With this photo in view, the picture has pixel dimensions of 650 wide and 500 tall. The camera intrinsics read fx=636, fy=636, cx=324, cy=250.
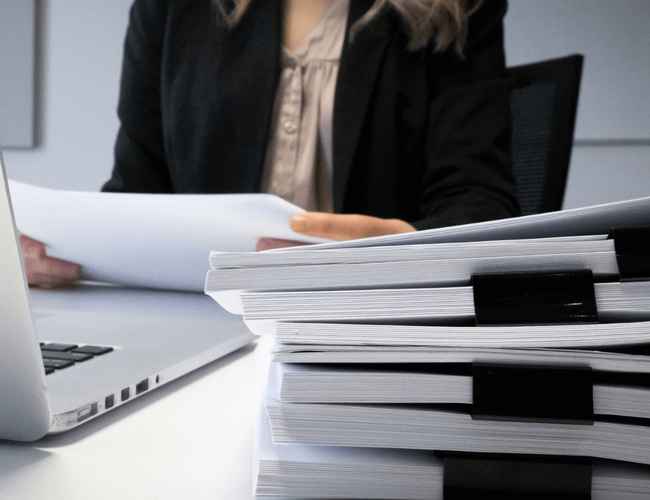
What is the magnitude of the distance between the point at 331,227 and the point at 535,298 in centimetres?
25

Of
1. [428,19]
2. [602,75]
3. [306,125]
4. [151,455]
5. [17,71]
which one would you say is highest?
[17,71]

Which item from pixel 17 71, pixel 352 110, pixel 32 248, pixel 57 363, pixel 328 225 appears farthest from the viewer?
pixel 17 71

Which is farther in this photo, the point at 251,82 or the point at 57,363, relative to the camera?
the point at 251,82

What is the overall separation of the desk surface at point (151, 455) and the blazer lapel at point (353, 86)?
1.69ft

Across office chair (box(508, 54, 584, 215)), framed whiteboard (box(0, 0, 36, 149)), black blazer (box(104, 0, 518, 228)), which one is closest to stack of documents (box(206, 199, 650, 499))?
black blazer (box(104, 0, 518, 228))

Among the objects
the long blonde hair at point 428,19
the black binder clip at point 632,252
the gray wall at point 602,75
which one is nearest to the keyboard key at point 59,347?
the black binder clip at point 632,252

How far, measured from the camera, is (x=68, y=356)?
28 cm

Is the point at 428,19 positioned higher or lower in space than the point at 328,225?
higher

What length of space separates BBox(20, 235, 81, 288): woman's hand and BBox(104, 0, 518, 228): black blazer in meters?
0.28

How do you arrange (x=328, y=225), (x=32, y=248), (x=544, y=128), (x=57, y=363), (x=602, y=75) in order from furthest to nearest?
(x=602, y=75) < (x=544, y=128) < (x=32, y=248) < (x=328, y=225) < (x=57, y=363)

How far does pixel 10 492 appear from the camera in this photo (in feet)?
0.61

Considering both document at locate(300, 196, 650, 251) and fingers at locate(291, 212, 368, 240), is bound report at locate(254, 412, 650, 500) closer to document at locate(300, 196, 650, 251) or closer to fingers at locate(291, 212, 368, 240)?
document at locate(300, 196, 650, 251)

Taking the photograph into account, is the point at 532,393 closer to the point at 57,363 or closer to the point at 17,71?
the point at 57,363

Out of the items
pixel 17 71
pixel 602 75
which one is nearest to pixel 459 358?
pixel 602 75
